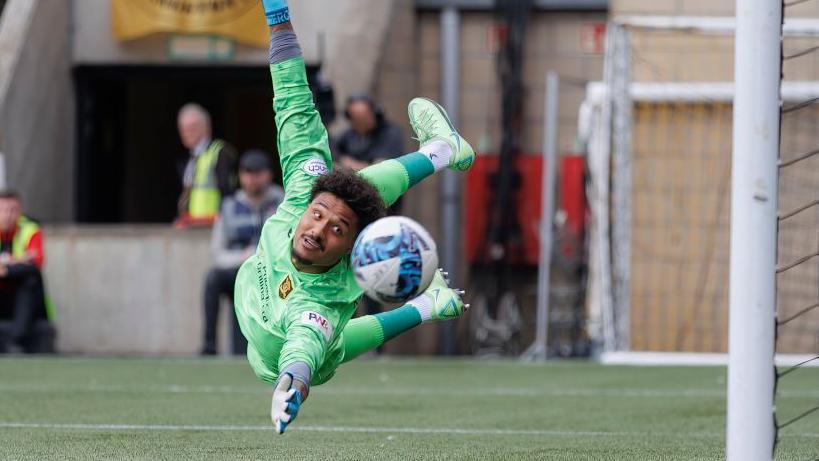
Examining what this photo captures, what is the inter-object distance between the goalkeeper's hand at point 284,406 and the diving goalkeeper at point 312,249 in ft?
0.77

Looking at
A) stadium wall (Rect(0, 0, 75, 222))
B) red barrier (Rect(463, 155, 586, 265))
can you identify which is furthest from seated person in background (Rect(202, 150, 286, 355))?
red barrier (Rect(463, 155, 586, 265))

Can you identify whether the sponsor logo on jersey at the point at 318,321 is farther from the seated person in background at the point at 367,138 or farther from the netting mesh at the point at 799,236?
the netting mesh at the point at 799,236

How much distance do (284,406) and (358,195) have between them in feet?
3.60

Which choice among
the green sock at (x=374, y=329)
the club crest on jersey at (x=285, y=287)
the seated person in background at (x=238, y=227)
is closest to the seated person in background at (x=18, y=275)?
the seated person in background at (x=238, y=227)

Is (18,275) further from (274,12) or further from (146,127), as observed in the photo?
(146,127)

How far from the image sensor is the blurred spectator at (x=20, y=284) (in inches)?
481

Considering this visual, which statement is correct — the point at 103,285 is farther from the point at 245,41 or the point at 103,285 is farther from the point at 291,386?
the point at 291,386

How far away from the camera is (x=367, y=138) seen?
11.3 meters

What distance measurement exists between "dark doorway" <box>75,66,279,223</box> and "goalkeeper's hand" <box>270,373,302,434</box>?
11269 mm

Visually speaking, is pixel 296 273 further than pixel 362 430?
No

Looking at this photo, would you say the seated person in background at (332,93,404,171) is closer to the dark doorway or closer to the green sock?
the dark doorway

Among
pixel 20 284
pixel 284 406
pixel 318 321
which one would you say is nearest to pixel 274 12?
pixel 318 321

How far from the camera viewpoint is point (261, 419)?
7.39 m

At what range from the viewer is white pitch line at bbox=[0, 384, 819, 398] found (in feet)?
29.3
